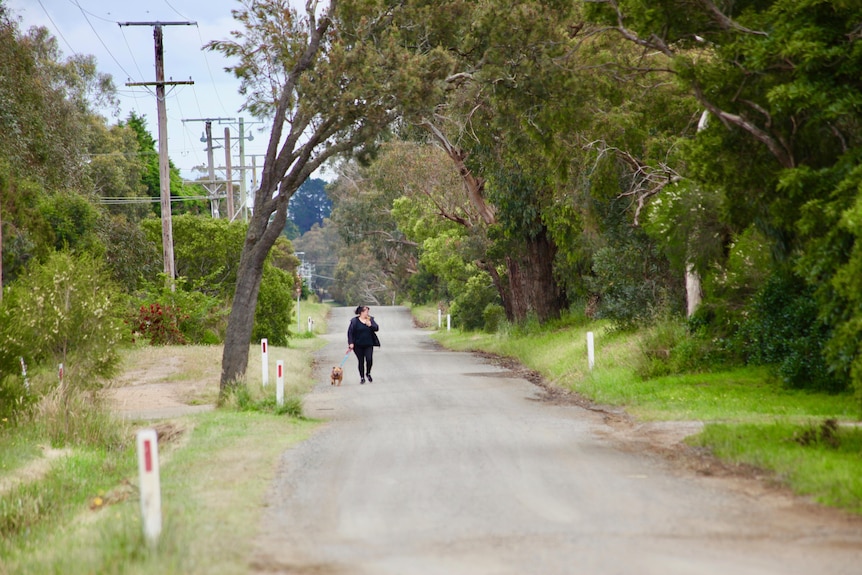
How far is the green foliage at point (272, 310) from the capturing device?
139 ft

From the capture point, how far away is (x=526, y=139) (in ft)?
74.7

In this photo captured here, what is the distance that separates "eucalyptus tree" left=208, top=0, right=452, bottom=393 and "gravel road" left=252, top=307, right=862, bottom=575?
4.98 m

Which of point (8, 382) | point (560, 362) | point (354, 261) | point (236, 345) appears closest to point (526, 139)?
point (560, 362)

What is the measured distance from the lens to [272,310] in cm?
4362

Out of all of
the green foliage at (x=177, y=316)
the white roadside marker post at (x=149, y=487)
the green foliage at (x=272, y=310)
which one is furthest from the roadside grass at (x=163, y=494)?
the green foliage at (x=272, y=310)

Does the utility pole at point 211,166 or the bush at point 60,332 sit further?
the utility pole at point 211,166

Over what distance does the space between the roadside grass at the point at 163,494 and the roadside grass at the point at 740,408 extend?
510 centimetres

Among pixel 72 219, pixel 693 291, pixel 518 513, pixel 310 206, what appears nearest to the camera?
pixel 518 513

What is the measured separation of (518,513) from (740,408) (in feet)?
27.7

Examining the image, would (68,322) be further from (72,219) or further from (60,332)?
(72,219)

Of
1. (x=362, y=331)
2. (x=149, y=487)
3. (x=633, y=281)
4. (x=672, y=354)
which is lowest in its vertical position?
(x=672, y=354)

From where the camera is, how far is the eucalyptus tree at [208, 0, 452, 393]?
1800 centimetres

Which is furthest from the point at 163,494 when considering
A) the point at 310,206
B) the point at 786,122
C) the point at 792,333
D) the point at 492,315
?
the point at 310,206

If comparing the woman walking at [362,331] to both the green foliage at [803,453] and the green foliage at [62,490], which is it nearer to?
the green foliage at [62,490]
